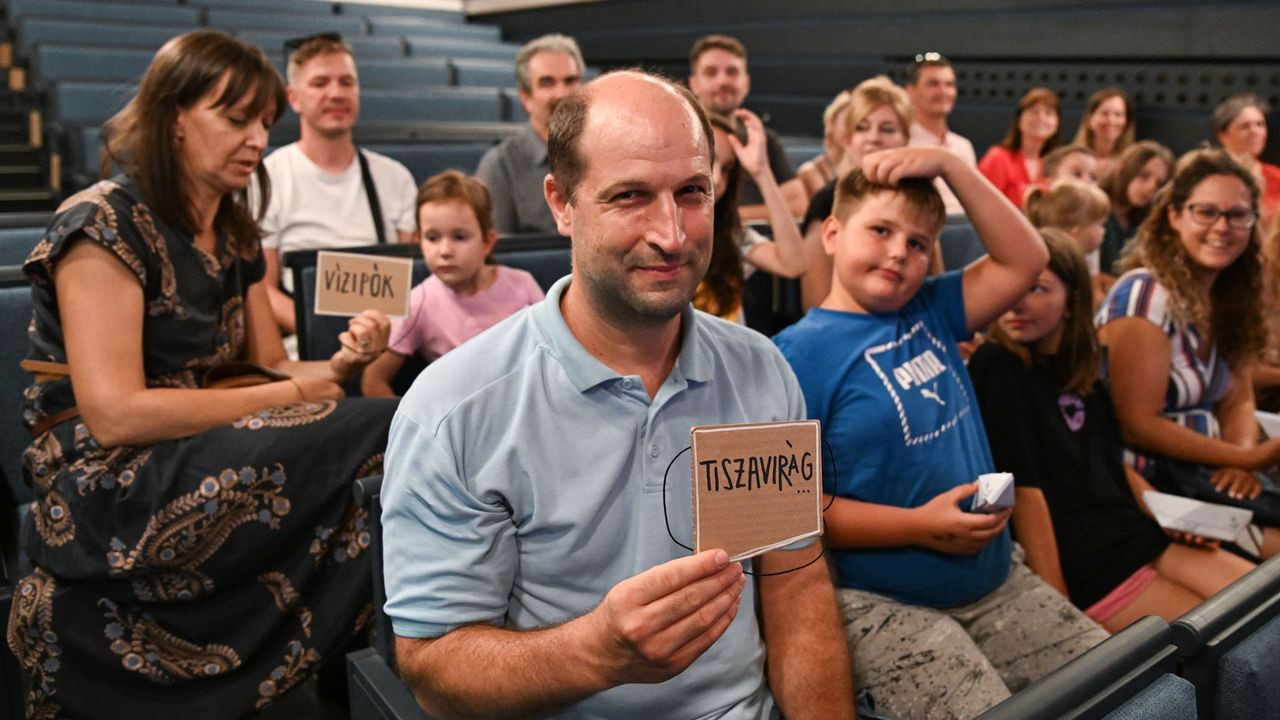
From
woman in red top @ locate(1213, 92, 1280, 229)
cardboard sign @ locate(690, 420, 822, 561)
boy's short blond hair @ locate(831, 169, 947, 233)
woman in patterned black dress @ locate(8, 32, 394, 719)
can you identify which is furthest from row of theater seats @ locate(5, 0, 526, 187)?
woman in red top @ locate(1213, 92, 1280, 229)

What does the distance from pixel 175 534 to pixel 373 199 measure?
60.2 inches

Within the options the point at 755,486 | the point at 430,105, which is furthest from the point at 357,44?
the point at 755,486

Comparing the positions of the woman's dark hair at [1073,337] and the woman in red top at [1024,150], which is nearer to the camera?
the woman's dark hair at [1073,337]

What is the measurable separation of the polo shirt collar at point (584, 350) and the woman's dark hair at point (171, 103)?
0.84 m

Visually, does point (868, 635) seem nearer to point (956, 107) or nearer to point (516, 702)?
point (516, 702)

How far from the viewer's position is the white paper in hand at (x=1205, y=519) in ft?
5.88

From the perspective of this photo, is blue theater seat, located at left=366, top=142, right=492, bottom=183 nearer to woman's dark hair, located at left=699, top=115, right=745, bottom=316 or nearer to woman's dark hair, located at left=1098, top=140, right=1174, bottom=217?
woman's dark hair, located at left=699, top=115, right=745, bottom=316

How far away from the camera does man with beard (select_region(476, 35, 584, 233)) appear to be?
297 cm

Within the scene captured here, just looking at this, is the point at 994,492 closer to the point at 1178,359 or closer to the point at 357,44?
the point at 1178,359

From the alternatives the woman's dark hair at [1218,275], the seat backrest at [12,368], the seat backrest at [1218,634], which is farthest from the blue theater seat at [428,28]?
the seat backrest at [1218,634]

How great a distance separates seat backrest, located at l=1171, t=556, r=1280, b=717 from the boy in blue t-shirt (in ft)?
1.09

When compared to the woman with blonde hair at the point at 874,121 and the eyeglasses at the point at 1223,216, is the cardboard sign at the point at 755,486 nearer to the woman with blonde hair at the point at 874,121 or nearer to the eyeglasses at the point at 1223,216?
the eyeglasses at the point at 1223,216

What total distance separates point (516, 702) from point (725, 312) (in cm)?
140

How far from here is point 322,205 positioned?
9.22 feet
